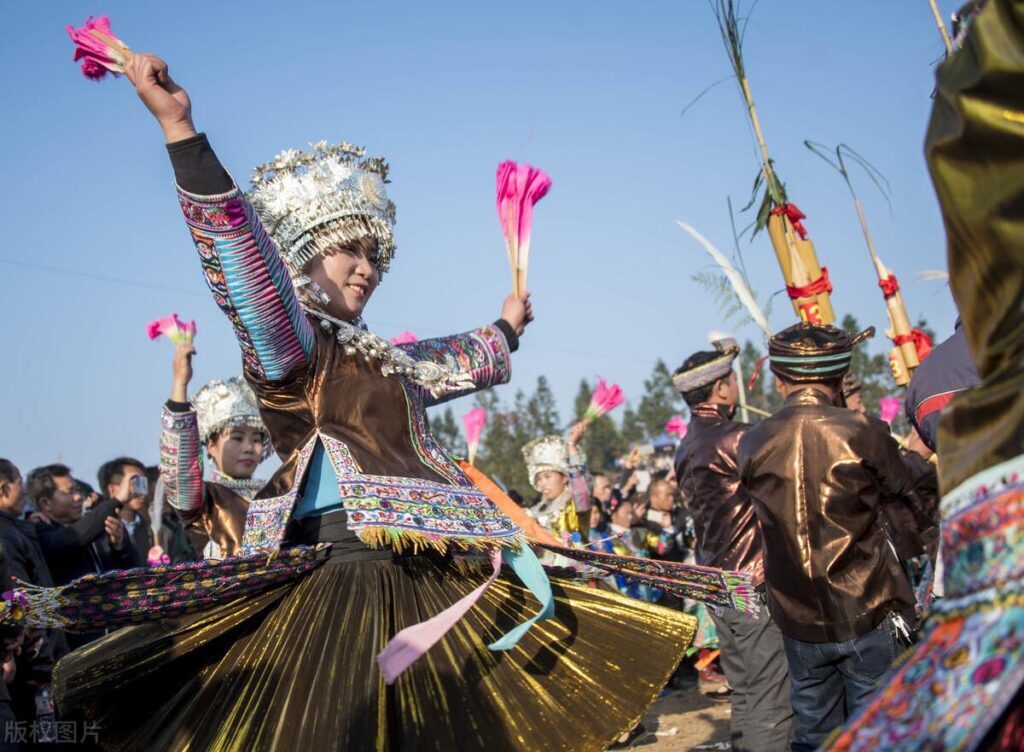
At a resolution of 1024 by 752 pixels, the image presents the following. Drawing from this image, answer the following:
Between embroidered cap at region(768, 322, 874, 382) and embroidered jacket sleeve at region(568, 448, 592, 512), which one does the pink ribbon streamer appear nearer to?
embroidered cap at region(768, 322, 874, 382)

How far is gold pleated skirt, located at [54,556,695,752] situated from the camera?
10.1 feet

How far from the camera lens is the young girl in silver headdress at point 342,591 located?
307 cm

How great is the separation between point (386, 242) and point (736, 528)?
312 centimetres

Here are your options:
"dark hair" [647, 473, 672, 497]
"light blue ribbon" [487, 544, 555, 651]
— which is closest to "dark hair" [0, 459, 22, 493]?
"light blue ribbon" [487, 544, 555, 651]

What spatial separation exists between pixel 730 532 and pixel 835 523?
5.67 feet

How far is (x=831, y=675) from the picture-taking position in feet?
14.8

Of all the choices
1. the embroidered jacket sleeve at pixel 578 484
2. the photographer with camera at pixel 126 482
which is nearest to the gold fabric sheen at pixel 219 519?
the photographer with camera at pixel 126 482

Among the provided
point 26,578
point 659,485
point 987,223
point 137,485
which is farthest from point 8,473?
point 659,485

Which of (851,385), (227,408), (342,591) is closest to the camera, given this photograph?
(342,591)

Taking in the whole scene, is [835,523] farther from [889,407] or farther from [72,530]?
[889,407]

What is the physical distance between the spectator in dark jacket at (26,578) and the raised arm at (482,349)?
2903 millimetres

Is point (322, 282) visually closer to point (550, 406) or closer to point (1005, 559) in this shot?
point (1005, 559)

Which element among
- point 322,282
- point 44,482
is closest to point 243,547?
point 322,282

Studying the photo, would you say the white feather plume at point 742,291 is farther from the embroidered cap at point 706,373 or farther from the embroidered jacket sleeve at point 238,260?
the embroidered jacket sleeve at point 238,260
